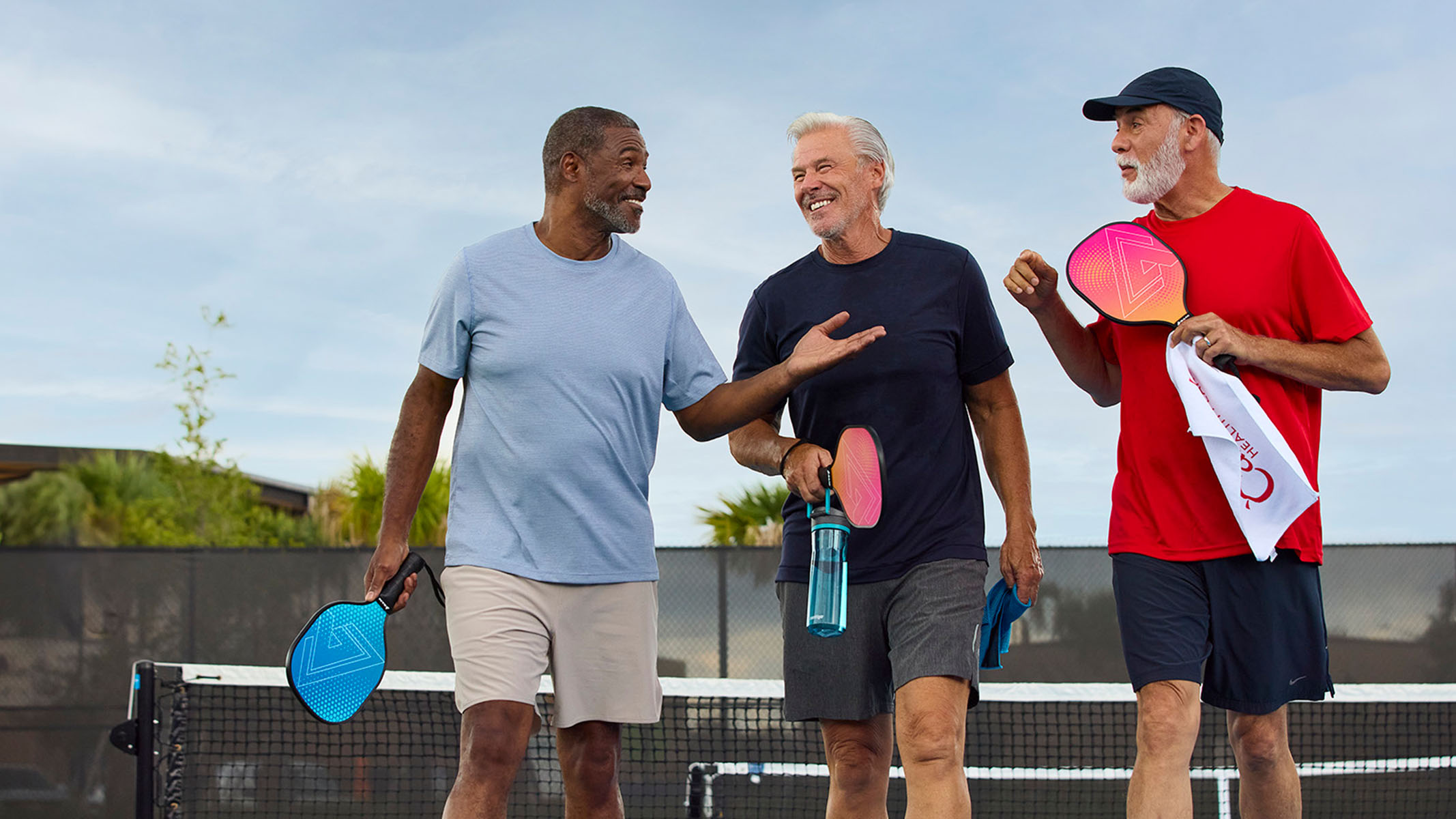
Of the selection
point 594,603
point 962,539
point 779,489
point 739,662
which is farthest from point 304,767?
point 779,489

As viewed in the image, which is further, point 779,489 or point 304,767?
point 779,489

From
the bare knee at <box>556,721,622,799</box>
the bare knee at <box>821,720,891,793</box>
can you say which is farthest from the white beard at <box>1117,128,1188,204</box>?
the bare knee at <box>556,721,622,799</box>

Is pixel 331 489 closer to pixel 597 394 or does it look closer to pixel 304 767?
pixel 304 767

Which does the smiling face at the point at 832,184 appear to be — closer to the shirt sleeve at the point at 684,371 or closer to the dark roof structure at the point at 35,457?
the shirt sleeve at the point at 684,371

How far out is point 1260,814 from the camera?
11.4ft

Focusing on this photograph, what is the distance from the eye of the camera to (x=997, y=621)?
3719 mm

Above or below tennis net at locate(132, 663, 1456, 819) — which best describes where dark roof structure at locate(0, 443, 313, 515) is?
above

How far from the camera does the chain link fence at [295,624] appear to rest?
783 cm

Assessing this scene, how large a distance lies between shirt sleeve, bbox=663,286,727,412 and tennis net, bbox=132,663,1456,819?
3.80 meters

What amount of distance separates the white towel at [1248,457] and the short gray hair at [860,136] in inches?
41.6

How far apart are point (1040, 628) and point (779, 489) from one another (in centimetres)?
715

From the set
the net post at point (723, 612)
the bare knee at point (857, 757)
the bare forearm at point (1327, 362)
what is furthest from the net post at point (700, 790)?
the bare forearm at point (1327, 362)

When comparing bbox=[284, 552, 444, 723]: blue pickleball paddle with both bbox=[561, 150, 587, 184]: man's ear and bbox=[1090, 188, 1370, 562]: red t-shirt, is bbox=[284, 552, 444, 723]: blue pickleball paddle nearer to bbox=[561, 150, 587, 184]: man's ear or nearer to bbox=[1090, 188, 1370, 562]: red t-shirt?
bbox=[561, 150, 587, 184]: man's ear

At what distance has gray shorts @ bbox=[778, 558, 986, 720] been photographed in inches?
130
